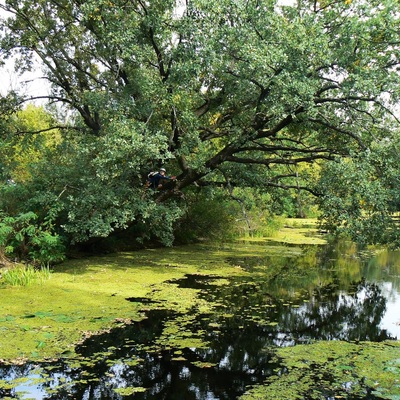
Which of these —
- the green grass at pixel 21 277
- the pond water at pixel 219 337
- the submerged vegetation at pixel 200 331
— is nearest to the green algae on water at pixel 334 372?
the submerged vegetation at pixel 200 331

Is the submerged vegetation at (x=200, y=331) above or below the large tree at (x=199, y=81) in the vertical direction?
below

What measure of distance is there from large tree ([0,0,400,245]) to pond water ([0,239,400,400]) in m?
2.74

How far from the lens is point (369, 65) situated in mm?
9273

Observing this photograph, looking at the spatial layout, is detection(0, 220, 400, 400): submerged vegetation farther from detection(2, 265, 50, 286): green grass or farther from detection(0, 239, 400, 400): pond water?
detection(2, 265, 50, 286): green grass

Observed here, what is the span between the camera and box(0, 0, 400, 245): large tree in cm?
848

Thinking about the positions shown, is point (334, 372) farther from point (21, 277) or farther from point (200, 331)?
point (21, 277)

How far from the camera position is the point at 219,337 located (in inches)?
219

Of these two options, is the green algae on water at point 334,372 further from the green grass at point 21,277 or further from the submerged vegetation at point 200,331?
the green grass at point 21,277

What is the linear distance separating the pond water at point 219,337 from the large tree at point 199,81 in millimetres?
2745

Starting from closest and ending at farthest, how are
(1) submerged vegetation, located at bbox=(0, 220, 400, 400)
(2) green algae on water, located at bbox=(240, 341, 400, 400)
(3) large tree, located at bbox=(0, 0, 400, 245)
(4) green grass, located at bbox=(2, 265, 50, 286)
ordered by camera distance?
1. (2) green algae on water, located at bbox=(240, 341, 400, 400)
2. (1) submerged vegetation, located at bbox=(0, 220, 400, 400)
3. (4) green grass, located at bbox=(2, 265, 50, 286)
4. (3) large tree, located at bbox=(0, 0, 400, 245)

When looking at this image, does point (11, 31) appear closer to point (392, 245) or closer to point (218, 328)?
point (218, 328)

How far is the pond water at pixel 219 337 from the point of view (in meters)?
4.06

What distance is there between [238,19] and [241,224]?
1064 cm

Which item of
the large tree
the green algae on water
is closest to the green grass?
the large tree
